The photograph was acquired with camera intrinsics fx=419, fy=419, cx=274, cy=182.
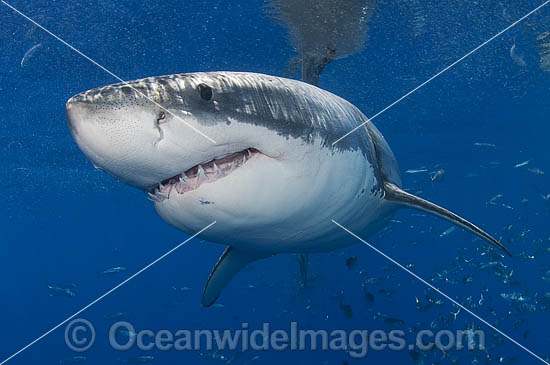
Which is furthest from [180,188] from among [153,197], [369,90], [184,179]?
[369,90]

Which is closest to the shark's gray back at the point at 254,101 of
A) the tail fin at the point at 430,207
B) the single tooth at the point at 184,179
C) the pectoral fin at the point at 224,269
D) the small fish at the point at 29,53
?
the single tooth at the point at 184,179

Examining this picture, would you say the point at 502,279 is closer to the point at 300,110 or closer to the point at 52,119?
the point at 300,110

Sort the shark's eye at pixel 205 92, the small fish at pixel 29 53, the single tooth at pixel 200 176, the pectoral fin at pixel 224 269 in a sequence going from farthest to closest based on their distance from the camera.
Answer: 1. the small fish at pixel 29 53
2. the pectoral fin at pixel 224 269
3. the single tooth at pixel 200 176
4. the shark's eye at pixel 205 92

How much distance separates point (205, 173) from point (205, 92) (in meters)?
0.44

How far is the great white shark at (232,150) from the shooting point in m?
1.86

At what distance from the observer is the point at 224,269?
5.05m

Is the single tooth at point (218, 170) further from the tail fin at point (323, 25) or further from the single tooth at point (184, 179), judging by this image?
the tail fin at point (323, 25)

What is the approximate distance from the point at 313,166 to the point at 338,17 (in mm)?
8408

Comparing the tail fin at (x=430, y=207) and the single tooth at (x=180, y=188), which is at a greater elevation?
the tail fin at (x=430, y=207)

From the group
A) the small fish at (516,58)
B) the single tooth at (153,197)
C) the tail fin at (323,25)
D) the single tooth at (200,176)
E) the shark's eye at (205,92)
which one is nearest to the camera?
the shark's eye at (205,92)

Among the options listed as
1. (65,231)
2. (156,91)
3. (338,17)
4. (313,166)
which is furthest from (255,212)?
(65,231)

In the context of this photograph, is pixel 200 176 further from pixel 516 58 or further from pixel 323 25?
pixel 516 58

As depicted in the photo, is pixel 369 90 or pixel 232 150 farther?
pixel 369 90

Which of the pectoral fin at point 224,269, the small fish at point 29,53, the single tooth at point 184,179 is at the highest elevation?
the small fish at point 29,53
